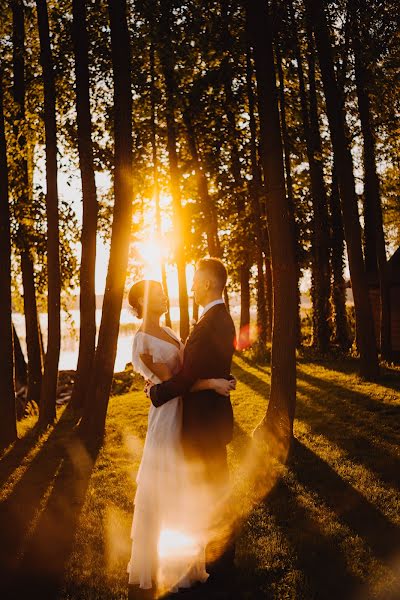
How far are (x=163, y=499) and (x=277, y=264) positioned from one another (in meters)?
4.88

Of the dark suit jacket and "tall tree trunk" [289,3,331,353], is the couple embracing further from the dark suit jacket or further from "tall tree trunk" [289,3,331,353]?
"tall tree trunk" [289,3,331,353]

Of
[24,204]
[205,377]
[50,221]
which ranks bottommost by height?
[205,377]

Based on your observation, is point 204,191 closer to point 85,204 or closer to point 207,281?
point 85,204

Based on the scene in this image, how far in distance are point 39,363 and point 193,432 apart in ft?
44.3

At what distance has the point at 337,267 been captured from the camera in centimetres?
2542

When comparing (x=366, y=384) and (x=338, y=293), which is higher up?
(x=338, y=293)

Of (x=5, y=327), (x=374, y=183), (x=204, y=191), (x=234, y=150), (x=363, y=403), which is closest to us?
(x=5, y=327)

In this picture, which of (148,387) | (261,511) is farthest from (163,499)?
(261,511)

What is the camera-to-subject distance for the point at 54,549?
561 cm

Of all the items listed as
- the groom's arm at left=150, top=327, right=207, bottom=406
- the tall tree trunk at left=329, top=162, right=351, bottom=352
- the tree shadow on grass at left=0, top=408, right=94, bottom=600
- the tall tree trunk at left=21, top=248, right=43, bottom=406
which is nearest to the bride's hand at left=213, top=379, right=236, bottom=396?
the groom's arm at left=150, top=327, right=207, bottom=406

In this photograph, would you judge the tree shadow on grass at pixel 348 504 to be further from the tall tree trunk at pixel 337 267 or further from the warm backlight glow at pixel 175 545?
the tall tree trunk at pixel 337 267

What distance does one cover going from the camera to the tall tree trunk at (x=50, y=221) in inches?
445

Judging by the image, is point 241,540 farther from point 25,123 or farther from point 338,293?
point 338,293

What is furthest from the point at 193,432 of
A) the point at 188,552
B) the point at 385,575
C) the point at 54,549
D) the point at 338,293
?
the point at 338,293
